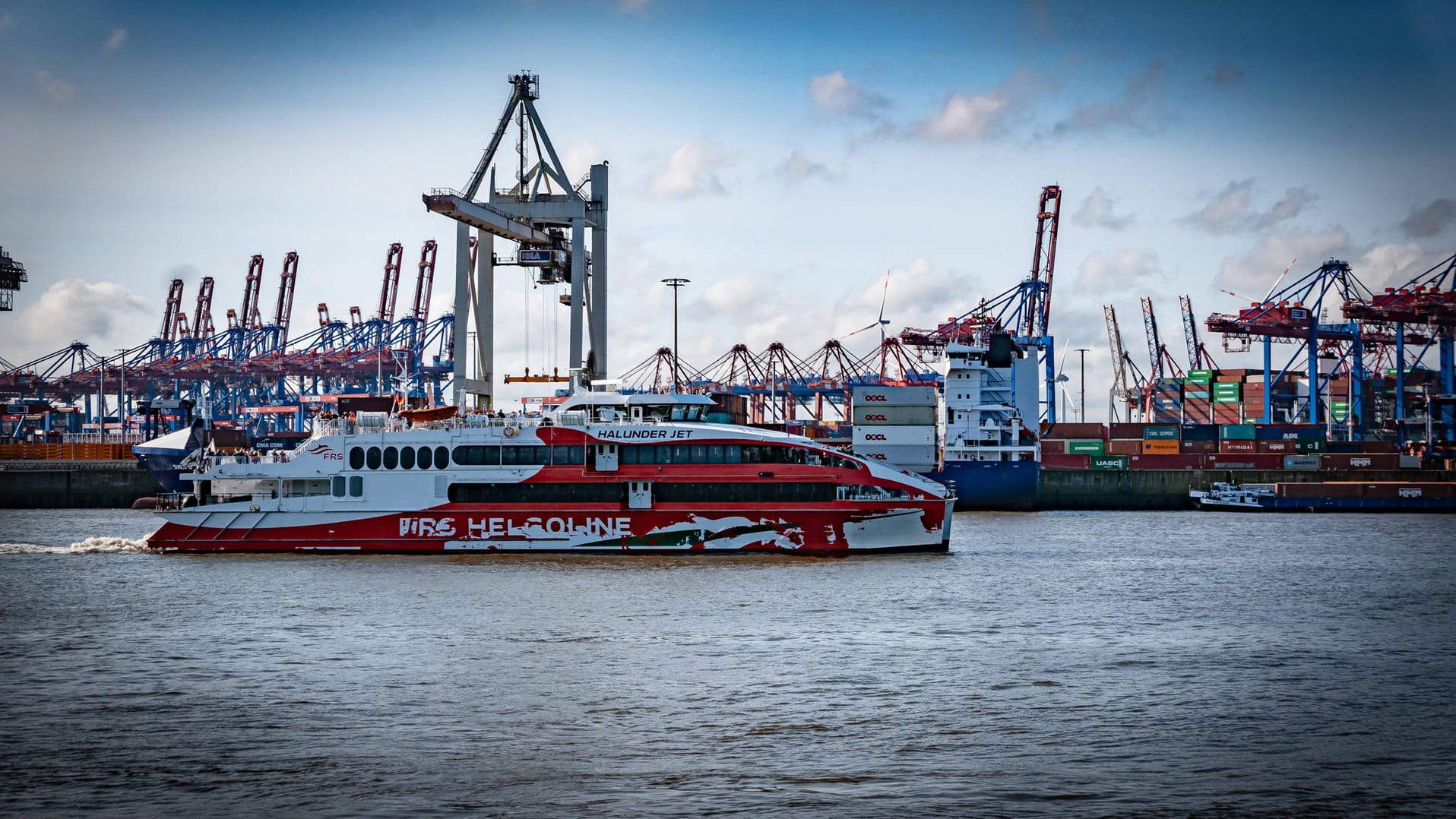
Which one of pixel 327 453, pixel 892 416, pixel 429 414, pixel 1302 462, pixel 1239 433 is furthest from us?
pixel 1239 433

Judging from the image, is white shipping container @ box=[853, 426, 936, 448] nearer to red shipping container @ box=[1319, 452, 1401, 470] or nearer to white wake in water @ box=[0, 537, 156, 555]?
red shipping container @ box=[1319, 452, 1401, 470]

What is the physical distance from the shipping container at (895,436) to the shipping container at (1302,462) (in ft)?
104

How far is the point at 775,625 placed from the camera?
30922 millimetres

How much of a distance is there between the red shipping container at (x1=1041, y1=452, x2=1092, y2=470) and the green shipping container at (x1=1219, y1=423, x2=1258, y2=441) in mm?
12022

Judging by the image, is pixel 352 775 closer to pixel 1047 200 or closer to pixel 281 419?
pixel 1047 200

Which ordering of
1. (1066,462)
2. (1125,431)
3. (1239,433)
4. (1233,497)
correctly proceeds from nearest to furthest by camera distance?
(1233,497), (1066,462), (1239,433), (1125,431)

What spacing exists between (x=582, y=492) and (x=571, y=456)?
132cm

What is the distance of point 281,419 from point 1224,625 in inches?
5844

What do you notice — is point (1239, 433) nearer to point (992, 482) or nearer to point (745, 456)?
point (992, 482)

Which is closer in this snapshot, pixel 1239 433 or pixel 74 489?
pixel 74 489

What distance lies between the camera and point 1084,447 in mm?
107750

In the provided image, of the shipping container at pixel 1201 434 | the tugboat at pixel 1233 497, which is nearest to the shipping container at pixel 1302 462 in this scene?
the shipping container at pixel 1201 434

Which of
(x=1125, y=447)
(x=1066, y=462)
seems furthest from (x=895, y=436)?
(x=1125, y=447)

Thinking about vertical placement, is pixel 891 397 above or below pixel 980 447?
above
